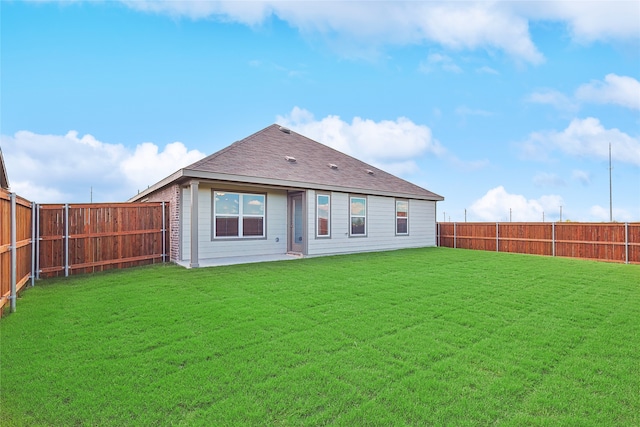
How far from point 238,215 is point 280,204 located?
1729 millimetres

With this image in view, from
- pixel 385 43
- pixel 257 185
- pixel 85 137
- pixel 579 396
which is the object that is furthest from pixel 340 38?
pixel 85 137

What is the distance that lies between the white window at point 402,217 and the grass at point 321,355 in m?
8.44

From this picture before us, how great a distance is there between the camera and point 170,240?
10.7m

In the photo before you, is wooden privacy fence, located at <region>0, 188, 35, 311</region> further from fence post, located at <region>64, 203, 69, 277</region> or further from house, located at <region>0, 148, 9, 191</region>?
house, located at <region>0, 148, 9, 191</region>

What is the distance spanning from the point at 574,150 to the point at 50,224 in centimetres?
2073

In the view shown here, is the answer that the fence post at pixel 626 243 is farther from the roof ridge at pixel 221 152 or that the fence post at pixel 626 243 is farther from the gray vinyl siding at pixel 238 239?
the roof ridge at pixel 221 152

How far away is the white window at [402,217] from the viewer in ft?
49.7

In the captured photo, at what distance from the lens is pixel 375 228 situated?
14.0m

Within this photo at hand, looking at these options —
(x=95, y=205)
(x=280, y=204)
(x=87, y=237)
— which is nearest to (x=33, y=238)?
(x=87, y=237)

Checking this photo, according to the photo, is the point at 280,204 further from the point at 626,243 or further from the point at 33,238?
the point at 626,243

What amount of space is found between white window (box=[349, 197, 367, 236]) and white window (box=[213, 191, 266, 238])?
3.71 m

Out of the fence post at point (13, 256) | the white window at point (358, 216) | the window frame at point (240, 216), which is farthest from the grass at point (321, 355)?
the white window at point (358, 216)

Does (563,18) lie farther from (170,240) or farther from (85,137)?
A: (85,137)

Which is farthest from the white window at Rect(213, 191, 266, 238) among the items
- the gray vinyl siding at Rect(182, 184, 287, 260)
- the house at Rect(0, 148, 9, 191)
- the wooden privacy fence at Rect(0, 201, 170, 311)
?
the house at Rect(0, 148, 9, 191)
